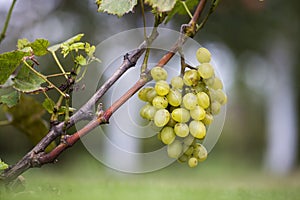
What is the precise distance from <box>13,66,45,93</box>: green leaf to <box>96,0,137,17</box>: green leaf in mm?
93

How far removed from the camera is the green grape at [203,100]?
364 millimetres

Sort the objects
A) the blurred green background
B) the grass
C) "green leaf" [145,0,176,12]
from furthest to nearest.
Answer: the blurred green background → the grass → "green leaf" [145,0,176,12]

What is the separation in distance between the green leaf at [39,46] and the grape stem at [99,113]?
8 cm

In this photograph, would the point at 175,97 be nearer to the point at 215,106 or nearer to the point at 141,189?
the point at 215,106

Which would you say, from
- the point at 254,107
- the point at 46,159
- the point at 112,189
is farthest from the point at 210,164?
the point at 46,159

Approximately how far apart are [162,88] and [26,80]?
0.45 ft

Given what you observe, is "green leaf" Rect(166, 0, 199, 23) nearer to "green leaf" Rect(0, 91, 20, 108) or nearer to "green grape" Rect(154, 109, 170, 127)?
"green grape" Rect(154, 109, 170, 127)

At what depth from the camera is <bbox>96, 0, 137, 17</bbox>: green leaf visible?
0.36 metres

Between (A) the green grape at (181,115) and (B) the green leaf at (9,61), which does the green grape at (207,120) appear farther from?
(B) the green leaf at (9,61)

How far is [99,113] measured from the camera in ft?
1.16

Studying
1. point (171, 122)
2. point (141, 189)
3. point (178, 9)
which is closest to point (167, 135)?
point (171, 122)

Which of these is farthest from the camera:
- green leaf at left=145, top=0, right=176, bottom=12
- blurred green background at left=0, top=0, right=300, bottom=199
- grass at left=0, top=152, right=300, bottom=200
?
blurred green background at left=0, top=0, right=300, bottom=199

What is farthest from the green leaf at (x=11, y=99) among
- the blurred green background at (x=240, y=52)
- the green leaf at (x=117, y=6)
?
the blurred green background at (x=240, y=52)

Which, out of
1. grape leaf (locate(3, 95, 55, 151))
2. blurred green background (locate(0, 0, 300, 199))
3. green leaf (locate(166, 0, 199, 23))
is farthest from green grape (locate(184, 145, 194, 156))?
blurred green background (locate(0, 0, 300, 199))
